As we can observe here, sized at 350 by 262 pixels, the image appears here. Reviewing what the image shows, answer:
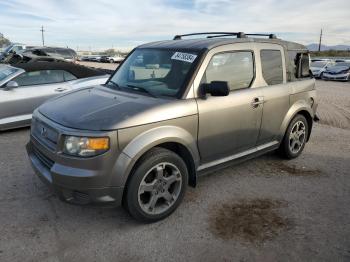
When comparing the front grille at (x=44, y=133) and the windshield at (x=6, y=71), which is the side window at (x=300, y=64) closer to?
the front grille at (x=44, y=133)

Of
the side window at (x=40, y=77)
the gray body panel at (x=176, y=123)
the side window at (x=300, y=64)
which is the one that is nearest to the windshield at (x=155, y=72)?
the gray body panel at (x=176, y=123)

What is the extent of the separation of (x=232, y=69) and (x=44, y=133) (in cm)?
231

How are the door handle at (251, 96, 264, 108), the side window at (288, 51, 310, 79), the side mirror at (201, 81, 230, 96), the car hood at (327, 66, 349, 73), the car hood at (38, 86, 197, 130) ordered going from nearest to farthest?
the car hood at (38, 86, 197, 130), the side mirror at (201, 81, 230, 96), the door handle at (251, 96, 264, 108), the side window at (288, 51, 310, 79), the car hood at (327, 66, 349, 73)

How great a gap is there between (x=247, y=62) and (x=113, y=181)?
7.78ft

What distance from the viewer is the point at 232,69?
435cm

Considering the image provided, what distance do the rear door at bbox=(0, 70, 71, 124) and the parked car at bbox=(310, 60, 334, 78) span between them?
797 inches

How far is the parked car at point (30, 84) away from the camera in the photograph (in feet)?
23.0

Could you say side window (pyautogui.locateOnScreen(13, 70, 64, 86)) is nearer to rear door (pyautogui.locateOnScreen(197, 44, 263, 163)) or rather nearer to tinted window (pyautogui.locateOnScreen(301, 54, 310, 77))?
rear door (pyautogui.locateOnScreen(197, 44, 263, 163))

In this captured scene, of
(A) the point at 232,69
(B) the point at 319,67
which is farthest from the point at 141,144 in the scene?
(B) the point at 319,67

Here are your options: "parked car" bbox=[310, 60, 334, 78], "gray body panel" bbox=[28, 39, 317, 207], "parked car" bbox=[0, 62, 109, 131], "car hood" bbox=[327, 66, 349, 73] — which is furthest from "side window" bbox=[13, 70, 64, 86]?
"car hood" bbox=[327, 66, 349, 73]

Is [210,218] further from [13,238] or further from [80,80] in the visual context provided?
[80,80]

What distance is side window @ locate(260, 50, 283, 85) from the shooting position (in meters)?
4.75

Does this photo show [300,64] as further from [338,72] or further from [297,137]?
[338,72]

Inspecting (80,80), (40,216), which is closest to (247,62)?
(40,216)
